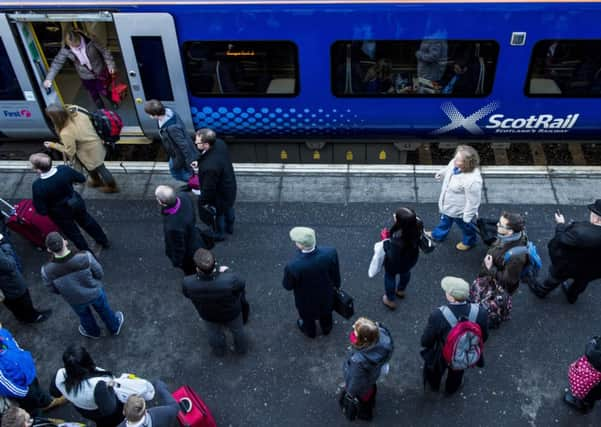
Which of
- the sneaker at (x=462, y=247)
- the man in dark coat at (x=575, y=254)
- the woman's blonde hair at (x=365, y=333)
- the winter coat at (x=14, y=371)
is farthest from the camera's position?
the sneaker at (x=462, y=247)

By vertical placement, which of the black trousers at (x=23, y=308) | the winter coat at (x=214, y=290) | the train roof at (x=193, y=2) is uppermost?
the train roof at (x=193, y=2)

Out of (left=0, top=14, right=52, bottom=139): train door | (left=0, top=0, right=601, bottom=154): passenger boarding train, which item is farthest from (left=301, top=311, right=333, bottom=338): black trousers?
(left=0, top=14, right=52, bottom=139): train door

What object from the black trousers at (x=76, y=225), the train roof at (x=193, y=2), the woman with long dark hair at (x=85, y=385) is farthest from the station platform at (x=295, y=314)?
the train roof at (x=193, y=2)

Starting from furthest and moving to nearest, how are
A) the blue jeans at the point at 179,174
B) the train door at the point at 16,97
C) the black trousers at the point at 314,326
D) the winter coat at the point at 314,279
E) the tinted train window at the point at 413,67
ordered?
the train door at the point at 16,97 → the tinted train window at the point at 413,67 → the blue jeans at the point at 179,174 → the black trousers at the point at 314,326 → the winter coat at the point at 314,279

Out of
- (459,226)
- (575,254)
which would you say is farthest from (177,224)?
(575,254)

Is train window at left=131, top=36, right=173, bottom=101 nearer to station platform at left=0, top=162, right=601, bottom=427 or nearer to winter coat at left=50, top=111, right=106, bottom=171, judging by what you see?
station platform at left=0, top=162, right=601, bottom=427

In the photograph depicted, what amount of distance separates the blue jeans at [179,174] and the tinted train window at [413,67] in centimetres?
239

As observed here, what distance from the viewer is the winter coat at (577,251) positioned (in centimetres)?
531

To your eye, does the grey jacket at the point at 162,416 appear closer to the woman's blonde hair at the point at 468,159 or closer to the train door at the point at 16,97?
the woman's blonde hair at the point at 468,159

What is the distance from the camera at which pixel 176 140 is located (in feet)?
22.9

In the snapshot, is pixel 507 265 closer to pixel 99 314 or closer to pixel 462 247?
pixel 462 247

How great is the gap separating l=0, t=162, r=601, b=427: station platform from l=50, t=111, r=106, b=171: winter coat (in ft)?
2.26

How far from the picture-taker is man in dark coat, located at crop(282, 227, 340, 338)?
4965mm

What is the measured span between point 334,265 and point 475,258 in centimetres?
224
